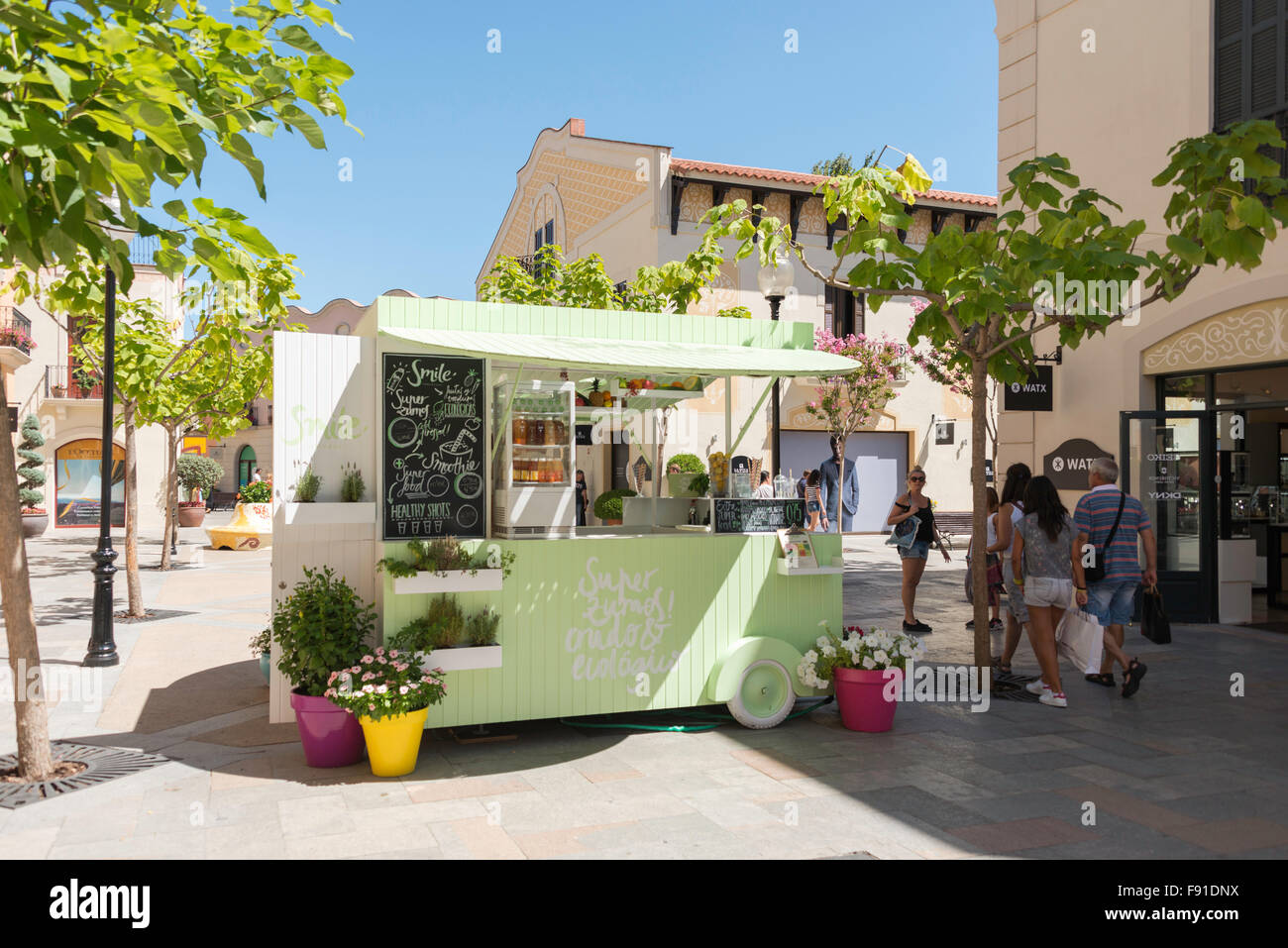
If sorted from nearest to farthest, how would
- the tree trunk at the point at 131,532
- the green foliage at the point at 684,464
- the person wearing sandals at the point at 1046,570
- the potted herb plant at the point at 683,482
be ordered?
1. the person wearing sandals at the point at 1046,570
2. the potted herb plant at the point at 683,482
3. the green foliage at the point at 684,464
4. the tree trunk at the point at 131,532

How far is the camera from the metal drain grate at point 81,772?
5.22 metres

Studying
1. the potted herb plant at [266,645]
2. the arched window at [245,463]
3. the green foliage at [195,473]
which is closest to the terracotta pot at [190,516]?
the green foliage at [195,473]

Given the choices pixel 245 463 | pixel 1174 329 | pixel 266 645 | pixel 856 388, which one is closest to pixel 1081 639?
pixel 1174 329

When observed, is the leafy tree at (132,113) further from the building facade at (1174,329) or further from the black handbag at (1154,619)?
the building facade at (1174,329)

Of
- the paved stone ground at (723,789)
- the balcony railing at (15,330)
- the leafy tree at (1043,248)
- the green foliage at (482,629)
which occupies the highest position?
the balcony railing at (15,330)

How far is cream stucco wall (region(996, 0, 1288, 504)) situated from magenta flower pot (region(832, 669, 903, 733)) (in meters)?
6.59

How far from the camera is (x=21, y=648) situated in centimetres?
549

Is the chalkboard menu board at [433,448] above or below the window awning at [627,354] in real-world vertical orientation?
below

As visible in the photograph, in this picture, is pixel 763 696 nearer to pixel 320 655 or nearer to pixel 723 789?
pixel 723 789

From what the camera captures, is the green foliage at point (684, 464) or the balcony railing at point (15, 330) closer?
the green foliage at point (684, 464)

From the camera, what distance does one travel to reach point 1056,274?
6.70m

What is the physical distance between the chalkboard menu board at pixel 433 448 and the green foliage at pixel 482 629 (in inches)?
29.9

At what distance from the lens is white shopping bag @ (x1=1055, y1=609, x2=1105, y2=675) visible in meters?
7.27
